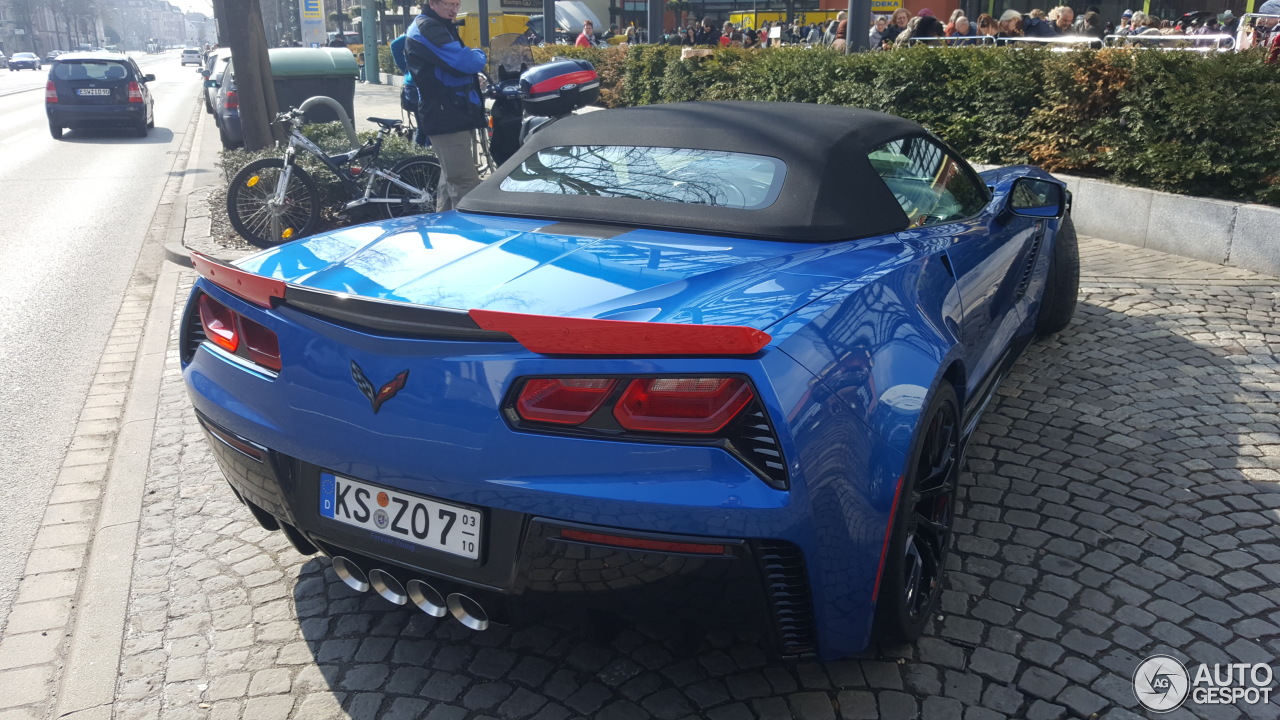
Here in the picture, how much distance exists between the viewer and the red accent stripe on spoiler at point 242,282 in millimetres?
2525

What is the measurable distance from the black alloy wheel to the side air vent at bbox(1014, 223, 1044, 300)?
137 centimetres

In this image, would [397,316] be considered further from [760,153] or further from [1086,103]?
[1086,103]

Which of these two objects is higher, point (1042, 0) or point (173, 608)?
point (1042, 0)

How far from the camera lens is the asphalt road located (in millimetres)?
4266

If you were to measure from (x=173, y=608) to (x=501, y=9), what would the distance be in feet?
143

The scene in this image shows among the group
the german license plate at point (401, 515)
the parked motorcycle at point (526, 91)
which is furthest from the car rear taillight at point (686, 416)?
the parked motorcycle at point (526, 91)

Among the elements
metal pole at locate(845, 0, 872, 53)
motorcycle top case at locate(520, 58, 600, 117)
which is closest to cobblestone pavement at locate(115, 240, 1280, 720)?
motorcycle top case at locate(520, 58, 600, 117)

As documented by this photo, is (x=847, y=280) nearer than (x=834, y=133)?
Yes

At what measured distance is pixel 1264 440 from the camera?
4.09 metres

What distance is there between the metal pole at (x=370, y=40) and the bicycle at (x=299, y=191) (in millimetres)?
30201

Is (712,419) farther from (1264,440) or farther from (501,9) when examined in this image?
(501,9)

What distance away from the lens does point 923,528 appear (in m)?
2.78

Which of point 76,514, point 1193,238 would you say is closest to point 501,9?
point 1193,238

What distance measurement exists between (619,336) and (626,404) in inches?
5.5
